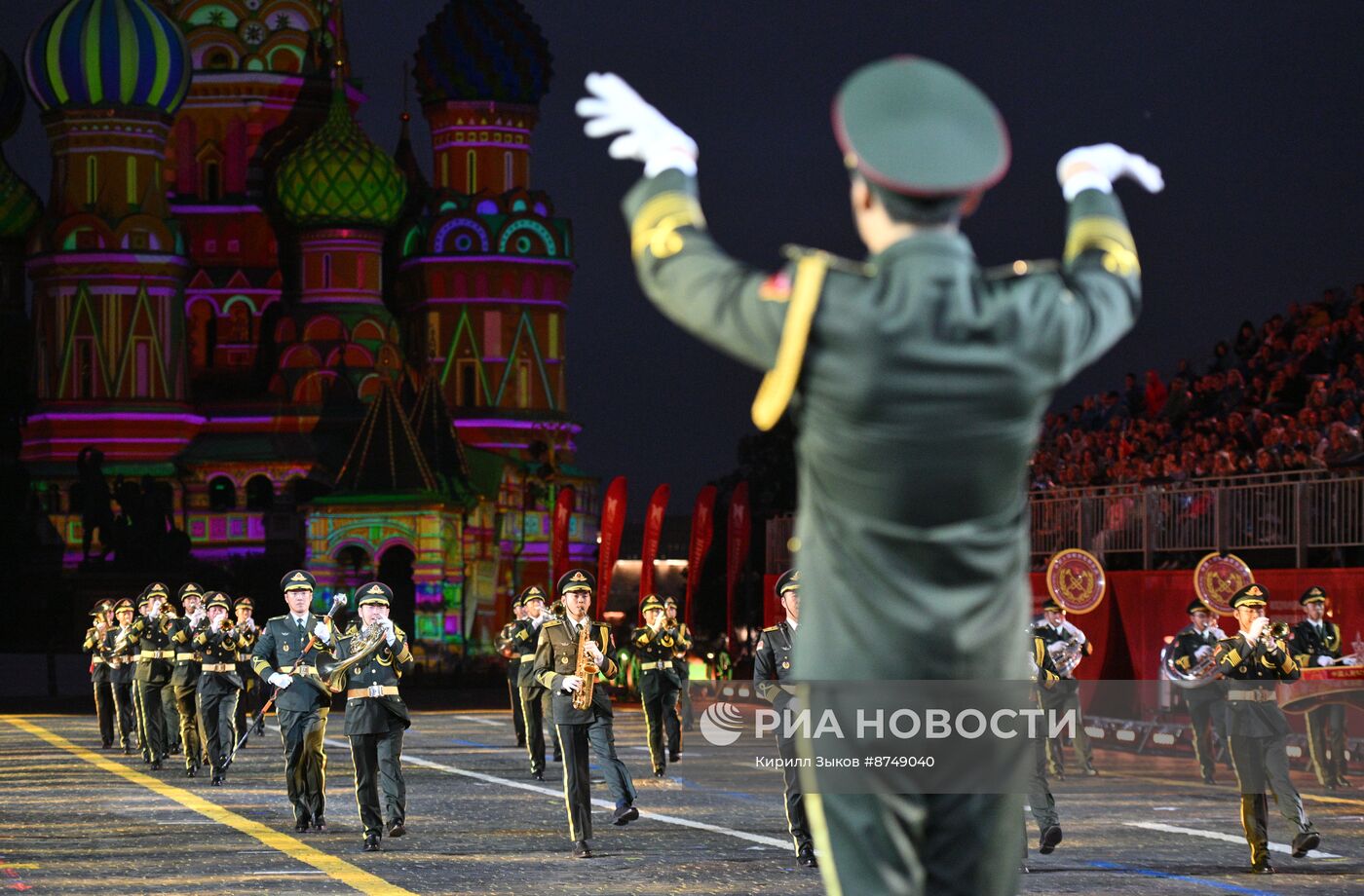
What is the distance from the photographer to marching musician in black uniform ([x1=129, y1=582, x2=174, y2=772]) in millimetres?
26125

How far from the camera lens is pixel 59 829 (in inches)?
709

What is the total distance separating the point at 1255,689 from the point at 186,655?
13.1 meters

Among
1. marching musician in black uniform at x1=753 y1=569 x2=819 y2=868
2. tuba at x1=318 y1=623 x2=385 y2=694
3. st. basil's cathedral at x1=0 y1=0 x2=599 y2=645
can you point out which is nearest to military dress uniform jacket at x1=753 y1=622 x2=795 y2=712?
marching musician in black uniform at x1=753 y1=569 x2=819 y2=868

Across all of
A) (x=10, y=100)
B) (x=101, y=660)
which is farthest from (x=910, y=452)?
(x=10, y=100)

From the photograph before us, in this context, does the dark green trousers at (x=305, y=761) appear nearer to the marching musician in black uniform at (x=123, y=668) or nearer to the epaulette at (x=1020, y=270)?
the marching musician in black uniform at (x=123, y=668)

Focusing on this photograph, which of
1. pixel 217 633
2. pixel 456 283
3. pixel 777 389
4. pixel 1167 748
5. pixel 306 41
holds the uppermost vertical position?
pixel 306 41

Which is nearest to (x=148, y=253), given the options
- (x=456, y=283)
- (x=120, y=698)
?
(x=456, y=283)

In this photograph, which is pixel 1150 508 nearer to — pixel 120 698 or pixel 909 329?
pixel 120 698

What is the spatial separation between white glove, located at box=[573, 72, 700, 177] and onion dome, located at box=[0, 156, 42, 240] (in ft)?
259

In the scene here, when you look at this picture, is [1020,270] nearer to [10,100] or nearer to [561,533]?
[561,533]

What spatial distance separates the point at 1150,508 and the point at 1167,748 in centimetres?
294

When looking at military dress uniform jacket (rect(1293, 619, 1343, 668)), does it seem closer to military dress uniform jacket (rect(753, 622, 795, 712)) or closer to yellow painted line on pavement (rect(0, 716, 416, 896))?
military dress uniform jacket (rect(753, 622, 795, 712))

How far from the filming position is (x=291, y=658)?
18.6 metres

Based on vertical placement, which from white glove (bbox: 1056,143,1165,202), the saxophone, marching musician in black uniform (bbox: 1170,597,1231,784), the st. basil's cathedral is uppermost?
the st. basil's cathedral
